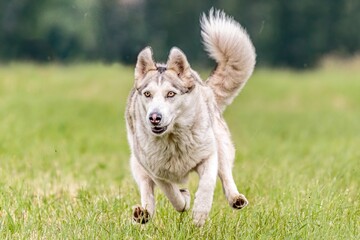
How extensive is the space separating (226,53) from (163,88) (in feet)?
4.90

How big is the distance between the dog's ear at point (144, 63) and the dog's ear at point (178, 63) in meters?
0.12

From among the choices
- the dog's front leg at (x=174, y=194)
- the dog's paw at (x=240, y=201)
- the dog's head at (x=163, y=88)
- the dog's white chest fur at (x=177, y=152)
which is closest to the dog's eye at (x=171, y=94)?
the dog's head at (x=163, y=88)

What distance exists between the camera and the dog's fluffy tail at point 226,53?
20.5 ft

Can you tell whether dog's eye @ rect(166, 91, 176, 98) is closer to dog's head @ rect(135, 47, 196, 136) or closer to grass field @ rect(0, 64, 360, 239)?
dog's head @ rect(135, 47, 196, 136)

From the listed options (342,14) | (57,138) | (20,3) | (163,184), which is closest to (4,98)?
(57,138)

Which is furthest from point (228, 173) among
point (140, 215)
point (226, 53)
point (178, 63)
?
point (226, 53)

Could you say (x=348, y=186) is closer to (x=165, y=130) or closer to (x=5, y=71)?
(x=165, y=130)

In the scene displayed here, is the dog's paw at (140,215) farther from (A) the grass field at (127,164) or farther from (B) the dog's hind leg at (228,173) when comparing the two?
(B) the dog's hind leg at (228,173)

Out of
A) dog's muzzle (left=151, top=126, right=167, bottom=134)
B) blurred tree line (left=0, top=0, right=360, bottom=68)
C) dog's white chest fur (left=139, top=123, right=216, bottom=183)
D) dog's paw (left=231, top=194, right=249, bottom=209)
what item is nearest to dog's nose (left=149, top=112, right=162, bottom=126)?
dog's muzzle (left=151, top=126, right=167, bottom=134)

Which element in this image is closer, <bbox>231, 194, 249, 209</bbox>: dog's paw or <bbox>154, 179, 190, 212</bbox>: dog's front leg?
<bbox>231, 194, 249, 209</bbox>: dog's paw

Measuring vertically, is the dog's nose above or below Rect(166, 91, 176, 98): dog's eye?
below

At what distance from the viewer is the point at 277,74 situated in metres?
25.8

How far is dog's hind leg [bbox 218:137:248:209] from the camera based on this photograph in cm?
510

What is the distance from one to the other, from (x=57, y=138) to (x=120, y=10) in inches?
507
